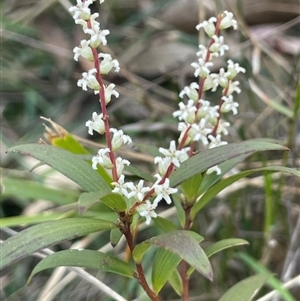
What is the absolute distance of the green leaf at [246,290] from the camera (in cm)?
47

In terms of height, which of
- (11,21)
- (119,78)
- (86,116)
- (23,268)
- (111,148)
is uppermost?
(11,21)

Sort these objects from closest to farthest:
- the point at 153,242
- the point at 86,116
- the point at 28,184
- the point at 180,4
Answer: the point at 153,242 < the point at 28,184 < the point at 86,116 < the point at 180,4

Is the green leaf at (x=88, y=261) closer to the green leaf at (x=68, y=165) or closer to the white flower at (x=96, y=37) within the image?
the green leaf at (x=68, y=165)

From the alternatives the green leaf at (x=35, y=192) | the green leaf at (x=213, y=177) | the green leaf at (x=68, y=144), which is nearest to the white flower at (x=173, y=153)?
Answer: the green leaf at (x=213, y=177)

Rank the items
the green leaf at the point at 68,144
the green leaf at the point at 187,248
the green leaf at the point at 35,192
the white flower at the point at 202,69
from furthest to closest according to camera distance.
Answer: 1. the green leaf at the point at 35,192
2. the green leaf at the point at 68,144
3. the white flower at the point at 202,69
4. the green leaf at the point at 187,248

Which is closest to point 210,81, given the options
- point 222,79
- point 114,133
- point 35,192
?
point 222,79

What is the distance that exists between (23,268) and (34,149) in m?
0.45

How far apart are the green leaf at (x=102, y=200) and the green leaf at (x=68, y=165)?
1.1 inches

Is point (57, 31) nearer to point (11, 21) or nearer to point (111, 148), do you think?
point (11, 21)

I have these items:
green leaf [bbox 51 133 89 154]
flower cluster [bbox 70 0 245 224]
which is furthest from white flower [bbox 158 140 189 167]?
green leaf [bbox 51 133 89 154]

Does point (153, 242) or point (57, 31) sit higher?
point (57, 31)

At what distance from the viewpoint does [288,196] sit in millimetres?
824

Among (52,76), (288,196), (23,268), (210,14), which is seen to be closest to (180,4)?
(210,14)

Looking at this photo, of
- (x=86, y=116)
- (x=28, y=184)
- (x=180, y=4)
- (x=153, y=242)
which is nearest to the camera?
(x=153, y=242)
